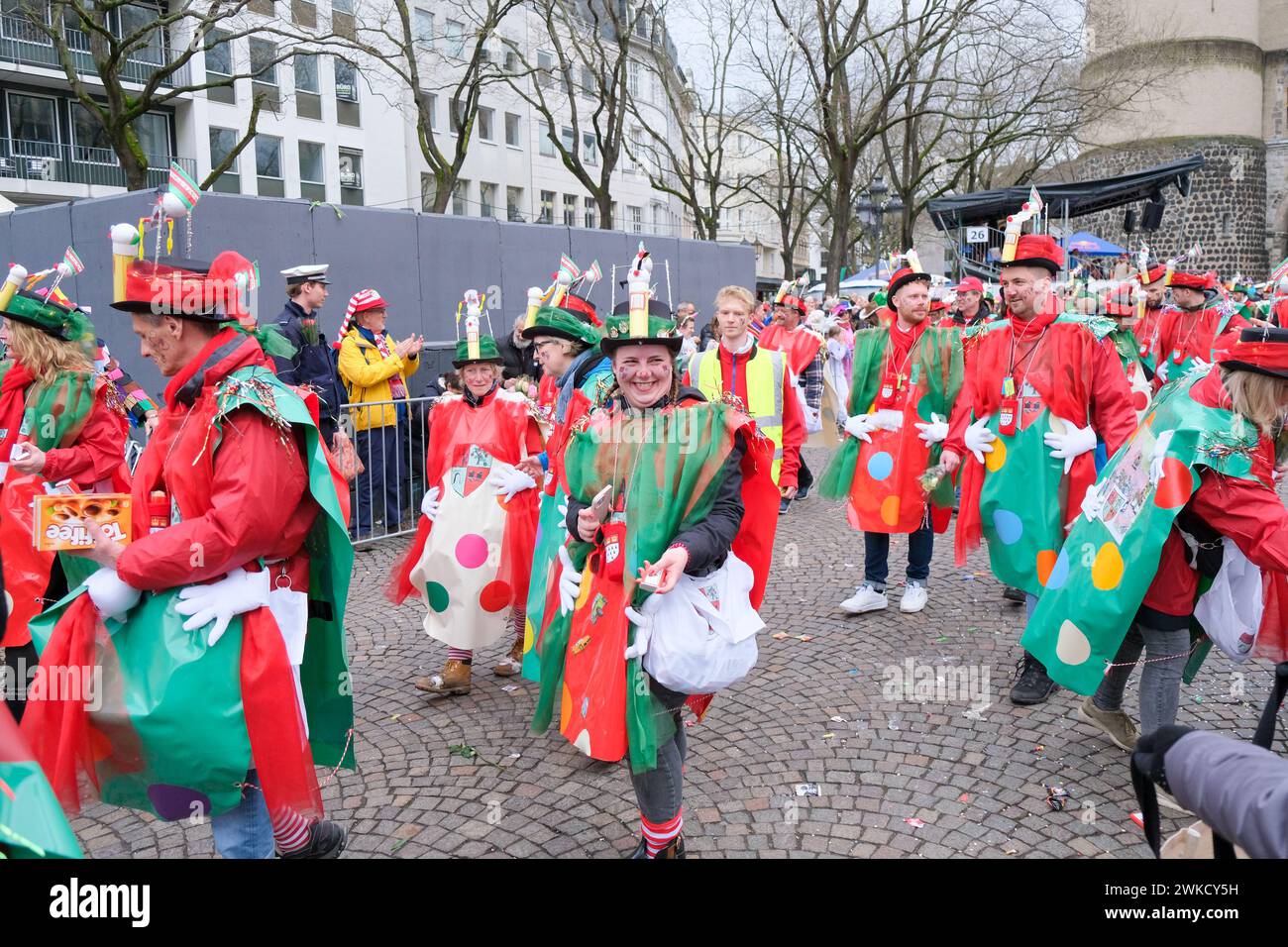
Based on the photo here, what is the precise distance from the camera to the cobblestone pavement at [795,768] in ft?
11.6

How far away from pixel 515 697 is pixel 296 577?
2.19 metres

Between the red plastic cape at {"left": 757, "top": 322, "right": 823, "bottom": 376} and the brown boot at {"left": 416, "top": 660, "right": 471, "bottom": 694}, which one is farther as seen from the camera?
the red plastic cape at {"left": 757, "top": 322, "right": 823, "bottom": 376}

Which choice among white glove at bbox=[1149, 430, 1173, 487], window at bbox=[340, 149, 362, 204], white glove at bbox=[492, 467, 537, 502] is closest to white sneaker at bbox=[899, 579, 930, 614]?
white glove at bbox=[492, 467, 537, 502]

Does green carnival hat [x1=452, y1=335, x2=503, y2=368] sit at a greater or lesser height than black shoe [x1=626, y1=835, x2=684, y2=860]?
greater

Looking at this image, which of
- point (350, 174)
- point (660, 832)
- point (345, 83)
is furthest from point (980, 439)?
point (345, 83)

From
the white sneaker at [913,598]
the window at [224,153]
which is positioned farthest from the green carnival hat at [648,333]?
the window at [224,153]

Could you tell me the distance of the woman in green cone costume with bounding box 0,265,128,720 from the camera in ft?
14.4

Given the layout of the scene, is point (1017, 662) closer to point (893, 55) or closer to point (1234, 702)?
point (1234, 702)

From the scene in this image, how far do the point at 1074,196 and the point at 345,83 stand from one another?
27271 millimetres

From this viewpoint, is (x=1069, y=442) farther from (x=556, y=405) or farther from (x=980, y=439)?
(x=556, y=405)

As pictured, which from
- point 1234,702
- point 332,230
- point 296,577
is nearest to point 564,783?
point 296,577

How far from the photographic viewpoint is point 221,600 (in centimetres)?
263

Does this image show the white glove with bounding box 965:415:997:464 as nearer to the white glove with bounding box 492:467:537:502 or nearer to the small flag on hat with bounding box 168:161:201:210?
the white glove with bounding box 492:467:537:502

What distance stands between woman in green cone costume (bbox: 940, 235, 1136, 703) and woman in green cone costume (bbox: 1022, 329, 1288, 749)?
0.87 metres
